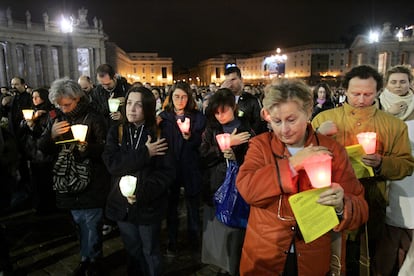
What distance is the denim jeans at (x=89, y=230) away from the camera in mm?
3898

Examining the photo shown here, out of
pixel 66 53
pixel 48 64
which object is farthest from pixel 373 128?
pixel 66 53

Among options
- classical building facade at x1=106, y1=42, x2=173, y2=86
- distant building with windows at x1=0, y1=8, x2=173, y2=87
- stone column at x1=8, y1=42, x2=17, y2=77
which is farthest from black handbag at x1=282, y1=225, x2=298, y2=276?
classical building facade at x1=106, y1=42, x2=173, y2=86

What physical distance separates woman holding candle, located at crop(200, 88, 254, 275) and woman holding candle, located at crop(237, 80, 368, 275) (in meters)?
1.21

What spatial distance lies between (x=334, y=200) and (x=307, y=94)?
68cm

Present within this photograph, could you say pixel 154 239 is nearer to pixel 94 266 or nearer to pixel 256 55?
pixel 94 266

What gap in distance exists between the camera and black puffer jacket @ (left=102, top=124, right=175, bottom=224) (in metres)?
3.17

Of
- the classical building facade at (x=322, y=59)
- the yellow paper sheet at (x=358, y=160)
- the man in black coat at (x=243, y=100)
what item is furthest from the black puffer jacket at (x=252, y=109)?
the classical building facade at (x=322, y=59)

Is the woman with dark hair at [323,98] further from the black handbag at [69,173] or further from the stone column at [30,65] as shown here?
the stone column at [30,65]

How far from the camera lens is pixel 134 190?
3.06 metres

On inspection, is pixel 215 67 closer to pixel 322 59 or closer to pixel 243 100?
pixel 322 59

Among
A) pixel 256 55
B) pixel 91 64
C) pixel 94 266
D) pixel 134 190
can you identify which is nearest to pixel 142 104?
pixel 134 190

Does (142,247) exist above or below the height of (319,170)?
below

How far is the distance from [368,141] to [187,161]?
102 inches

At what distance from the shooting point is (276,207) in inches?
85.1
